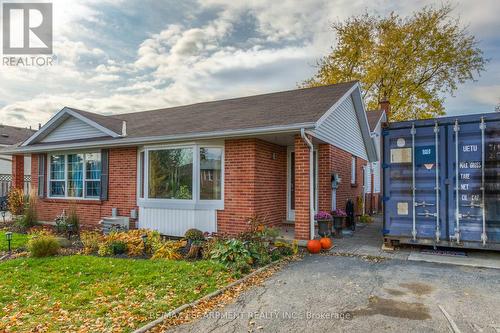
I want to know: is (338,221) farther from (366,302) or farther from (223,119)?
(366,302)

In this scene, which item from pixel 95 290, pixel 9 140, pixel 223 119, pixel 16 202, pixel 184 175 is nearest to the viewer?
pixel 95 290

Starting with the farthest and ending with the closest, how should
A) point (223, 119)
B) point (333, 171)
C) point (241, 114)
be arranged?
point (333, 171)
point (241, 114)
point (223, 119)

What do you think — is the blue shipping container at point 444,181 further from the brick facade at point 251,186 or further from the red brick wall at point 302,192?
the brick facade at point 251,186

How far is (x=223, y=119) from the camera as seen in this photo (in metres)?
9.03

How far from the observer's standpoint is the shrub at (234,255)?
5.57 meters

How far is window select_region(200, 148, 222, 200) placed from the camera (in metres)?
8.30

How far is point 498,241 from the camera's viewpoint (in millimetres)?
6215

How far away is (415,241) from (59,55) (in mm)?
11379

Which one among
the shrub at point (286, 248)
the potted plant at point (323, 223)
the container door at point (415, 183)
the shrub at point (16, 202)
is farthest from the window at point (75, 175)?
the container door at point (415, 183)

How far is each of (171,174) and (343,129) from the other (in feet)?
17.7

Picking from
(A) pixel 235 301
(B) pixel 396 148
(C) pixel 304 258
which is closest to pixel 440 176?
(B) pixel 396 148

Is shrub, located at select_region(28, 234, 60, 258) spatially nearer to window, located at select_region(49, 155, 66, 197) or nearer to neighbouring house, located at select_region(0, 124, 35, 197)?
window, located at select_region(49, 155, 66, 197)

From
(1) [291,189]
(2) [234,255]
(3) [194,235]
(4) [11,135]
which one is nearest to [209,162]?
(3) [194,235]

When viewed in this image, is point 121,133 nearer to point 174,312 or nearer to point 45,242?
point 45,242
